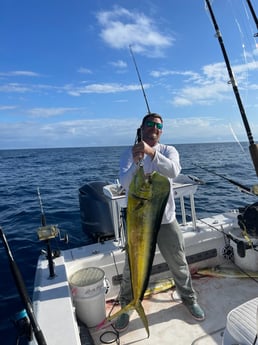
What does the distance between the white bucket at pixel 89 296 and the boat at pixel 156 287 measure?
0.01 meters

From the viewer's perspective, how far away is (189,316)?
3260mm

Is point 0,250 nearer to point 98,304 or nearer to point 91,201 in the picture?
point 91,201

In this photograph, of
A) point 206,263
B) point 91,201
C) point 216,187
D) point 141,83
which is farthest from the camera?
point 216,187

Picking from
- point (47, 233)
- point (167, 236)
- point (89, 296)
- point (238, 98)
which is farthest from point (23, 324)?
point (238, 98)

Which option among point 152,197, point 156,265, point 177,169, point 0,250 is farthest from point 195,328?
point 0,250

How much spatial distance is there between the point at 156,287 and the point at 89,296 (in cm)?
119

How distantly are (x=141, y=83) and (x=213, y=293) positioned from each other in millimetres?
2967

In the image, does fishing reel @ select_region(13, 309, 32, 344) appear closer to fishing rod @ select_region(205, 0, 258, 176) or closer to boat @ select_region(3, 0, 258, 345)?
boat @ select_region(3, 0, 258, 345)

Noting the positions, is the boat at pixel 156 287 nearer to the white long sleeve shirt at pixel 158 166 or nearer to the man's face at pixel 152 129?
the white long sleeve shirt at pixel 158 166

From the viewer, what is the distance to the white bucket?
3.02 m

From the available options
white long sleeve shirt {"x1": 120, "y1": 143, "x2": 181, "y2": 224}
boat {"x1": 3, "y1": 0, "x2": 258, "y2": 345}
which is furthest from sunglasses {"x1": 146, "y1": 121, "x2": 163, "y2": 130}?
boat {"x1": 3, "y1": 0, "x2": 258, "y2": 345}

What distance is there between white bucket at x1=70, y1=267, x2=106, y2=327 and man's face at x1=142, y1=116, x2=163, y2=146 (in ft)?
5.51

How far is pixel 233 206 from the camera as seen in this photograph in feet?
33.2

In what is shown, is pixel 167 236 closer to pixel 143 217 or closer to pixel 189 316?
pixel 189 316
